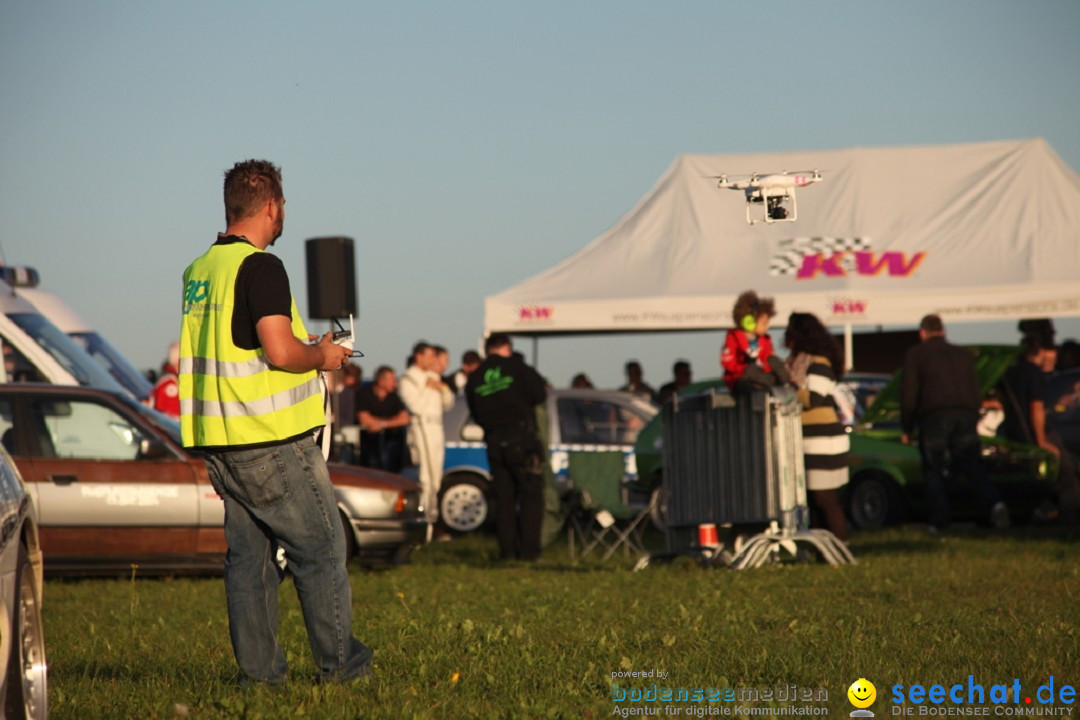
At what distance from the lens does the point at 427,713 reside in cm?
515

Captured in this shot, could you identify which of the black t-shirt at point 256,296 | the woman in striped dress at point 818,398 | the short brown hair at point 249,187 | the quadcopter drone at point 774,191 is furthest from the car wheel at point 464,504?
the black t-shirt at point 256,296

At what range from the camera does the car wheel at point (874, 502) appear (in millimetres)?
16391

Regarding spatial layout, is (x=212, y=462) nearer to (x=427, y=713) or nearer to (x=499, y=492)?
(x=427, y=713)

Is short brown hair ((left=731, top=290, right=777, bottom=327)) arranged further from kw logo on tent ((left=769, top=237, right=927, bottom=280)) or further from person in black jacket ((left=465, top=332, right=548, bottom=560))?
kw logo on tent ((left=769, top=237, right=927, bottom=280))

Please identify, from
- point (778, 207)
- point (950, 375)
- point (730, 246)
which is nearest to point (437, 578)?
point (950, 375)

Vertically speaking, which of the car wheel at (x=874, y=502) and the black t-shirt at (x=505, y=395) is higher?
the black t-shirt at (x=505, y=395)

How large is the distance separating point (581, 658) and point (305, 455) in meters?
1.63

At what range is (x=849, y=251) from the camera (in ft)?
61.3

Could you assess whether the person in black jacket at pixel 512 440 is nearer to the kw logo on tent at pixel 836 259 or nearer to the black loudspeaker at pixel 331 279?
the black loudspeaker at pixel 331 279

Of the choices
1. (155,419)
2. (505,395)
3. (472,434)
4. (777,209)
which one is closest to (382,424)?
(472,434)

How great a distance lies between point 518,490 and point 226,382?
28.3 feet

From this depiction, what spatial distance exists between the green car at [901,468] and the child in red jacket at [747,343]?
4.59m

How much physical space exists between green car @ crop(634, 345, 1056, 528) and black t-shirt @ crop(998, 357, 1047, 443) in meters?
0.12

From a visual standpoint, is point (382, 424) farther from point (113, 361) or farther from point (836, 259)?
point (836, 259)
